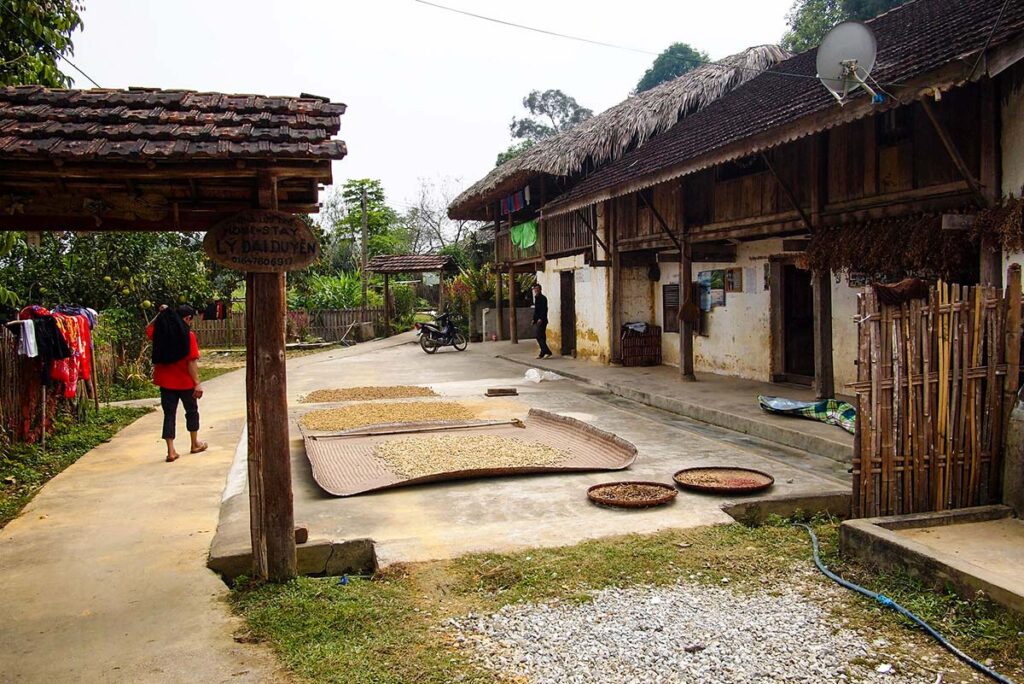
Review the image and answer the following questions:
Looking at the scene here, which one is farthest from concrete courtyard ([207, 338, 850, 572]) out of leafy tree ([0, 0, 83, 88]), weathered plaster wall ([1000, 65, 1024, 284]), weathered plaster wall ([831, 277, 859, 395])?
leafy tree ([0, 0, 83, 88])

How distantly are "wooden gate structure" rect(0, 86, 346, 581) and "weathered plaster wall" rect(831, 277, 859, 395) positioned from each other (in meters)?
7.91

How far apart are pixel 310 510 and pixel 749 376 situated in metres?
8.59

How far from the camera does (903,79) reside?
6.27 meters

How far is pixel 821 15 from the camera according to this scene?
80.4 ft

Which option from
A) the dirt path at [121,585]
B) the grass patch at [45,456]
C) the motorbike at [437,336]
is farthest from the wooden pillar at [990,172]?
the motorbike at [437,336]

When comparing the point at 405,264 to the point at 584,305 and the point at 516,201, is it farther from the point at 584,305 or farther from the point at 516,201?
the point at 584,305

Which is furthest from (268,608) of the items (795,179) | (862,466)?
(795,179)

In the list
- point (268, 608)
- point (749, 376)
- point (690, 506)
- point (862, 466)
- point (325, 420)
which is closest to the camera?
point (268, 608)

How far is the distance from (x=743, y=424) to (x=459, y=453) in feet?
11.6

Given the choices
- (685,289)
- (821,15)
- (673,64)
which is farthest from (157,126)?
(673,64)

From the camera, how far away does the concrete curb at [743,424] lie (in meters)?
7.22

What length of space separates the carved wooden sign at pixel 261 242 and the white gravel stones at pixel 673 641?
6.99ft

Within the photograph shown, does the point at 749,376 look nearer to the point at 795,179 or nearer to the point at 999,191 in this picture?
the point at 795,179

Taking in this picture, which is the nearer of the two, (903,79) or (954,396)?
(954,396)
